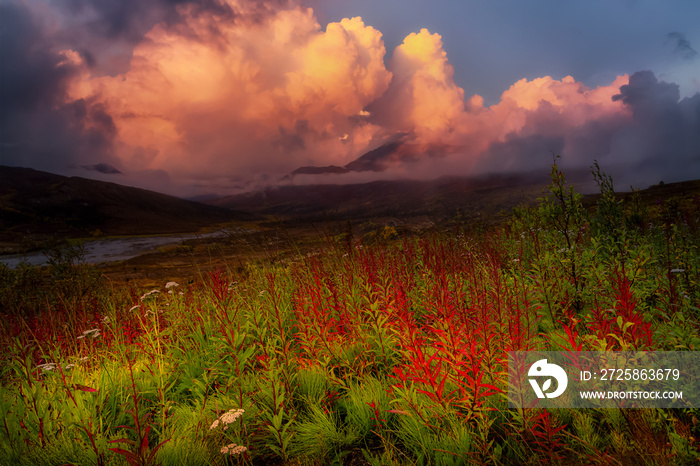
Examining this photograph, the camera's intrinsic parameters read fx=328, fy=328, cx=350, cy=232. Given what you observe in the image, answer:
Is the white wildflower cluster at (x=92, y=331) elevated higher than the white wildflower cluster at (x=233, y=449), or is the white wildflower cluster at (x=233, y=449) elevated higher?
the white wildflower cluster at (x=92, y=331)

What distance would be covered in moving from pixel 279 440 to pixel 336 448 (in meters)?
0.51

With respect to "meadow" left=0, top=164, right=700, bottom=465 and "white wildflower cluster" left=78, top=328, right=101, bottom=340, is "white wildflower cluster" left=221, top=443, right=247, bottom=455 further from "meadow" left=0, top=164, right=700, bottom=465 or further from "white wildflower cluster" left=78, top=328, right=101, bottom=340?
"white wildflower cluster" left=78, top=328, right=101, bottom=340

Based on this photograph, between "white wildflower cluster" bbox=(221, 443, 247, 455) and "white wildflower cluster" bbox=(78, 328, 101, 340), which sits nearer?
"white wildflower cluster" bbox=(221, 443, 247, 455)

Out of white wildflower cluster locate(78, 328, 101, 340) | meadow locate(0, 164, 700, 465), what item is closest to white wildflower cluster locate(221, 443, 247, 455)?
meadow locate(0, 164, 700, 465)

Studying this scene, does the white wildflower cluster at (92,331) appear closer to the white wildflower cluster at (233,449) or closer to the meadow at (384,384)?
the meadow at (384,384)

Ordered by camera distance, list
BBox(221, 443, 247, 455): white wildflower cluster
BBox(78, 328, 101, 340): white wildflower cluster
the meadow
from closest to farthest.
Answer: BBox(221, 443, 247, 455): white wildflower cluster
the meadow
BBox(78, 328, 101, 340): white wildflower cluster

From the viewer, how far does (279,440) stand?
8.75 ft

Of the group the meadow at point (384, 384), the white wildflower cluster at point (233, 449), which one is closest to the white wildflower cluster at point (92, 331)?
the meadow at point (384, 384)

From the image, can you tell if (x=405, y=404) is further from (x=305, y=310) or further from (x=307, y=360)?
(x=305, y=310)

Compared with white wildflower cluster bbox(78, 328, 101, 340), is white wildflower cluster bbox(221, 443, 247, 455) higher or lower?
lower

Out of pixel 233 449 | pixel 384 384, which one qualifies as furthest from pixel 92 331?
pixel 384 384

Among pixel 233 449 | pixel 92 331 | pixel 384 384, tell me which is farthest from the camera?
pixel 92 331

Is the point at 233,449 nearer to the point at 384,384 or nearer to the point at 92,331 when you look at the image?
the point at 384,384

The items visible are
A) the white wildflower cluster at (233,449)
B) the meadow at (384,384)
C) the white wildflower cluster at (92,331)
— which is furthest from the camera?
the white wildflower cluster at (92,331)
